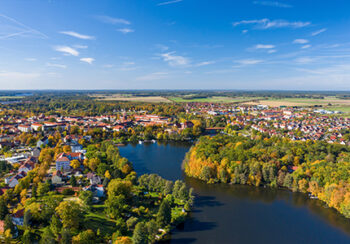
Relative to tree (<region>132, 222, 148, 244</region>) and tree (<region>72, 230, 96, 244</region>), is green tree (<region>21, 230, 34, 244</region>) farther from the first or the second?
tree (<region>132, 222, 148, 244</region>)

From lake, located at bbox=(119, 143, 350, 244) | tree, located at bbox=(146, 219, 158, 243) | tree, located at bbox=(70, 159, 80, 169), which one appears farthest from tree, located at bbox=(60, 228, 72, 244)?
tree, located at bbox=(70, 159, 80, 169)

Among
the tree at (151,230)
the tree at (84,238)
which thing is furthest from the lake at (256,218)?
the tree at (84,238)

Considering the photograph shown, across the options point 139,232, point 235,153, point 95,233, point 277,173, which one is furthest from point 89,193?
point 277,173

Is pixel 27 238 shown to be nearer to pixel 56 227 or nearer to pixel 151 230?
pixel 56 227

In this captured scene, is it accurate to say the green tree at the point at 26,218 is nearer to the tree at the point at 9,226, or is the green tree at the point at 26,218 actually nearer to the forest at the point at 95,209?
the forest at the point at 95,209

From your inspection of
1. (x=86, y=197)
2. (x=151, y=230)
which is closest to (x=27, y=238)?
(x=86, y=197)
